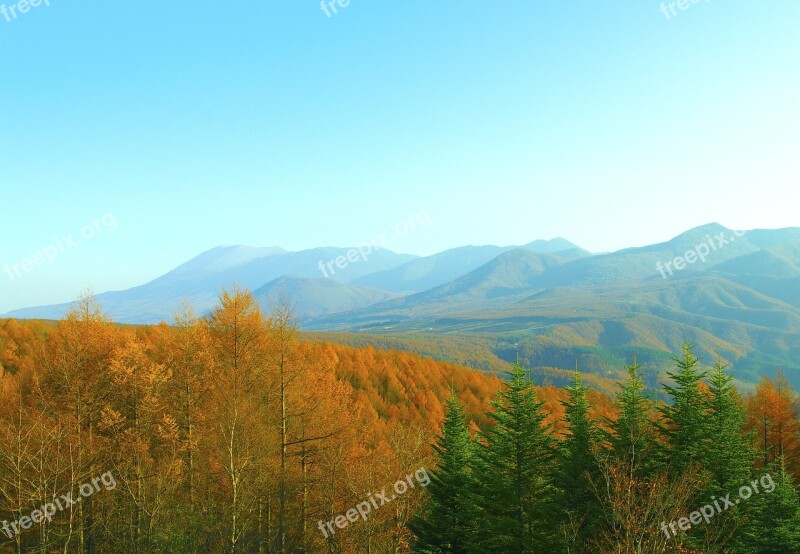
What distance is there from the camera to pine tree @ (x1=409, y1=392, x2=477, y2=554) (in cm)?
2827

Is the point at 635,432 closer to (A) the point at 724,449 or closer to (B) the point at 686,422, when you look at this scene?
(B) the point at 686,422

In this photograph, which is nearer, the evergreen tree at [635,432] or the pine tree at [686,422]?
the evergreen tree at [635,432]

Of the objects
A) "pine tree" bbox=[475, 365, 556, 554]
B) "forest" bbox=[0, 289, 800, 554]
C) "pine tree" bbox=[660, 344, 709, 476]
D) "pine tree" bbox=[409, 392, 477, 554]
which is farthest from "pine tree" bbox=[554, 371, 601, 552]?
"pine tree" bbox=[409, 392, 477, 554]

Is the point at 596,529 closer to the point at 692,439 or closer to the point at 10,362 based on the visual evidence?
the point at 692,439

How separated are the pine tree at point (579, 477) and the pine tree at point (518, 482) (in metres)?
0.86

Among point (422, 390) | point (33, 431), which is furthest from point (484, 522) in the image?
point (422, 390)

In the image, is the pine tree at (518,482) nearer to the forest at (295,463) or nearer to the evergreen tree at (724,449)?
the forest at (295,463)

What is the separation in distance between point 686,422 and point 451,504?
45.6 feet

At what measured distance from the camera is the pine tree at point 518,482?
23859 millimetres

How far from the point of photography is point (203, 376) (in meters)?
32.8

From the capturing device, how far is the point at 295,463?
100 feet

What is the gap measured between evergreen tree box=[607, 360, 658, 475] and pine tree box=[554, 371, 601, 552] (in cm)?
132

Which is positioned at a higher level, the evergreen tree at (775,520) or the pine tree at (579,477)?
the pine tree at (579,477)

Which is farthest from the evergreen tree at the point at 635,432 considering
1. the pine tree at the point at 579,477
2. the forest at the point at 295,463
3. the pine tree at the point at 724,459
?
the pine tree at the point at 724,459
